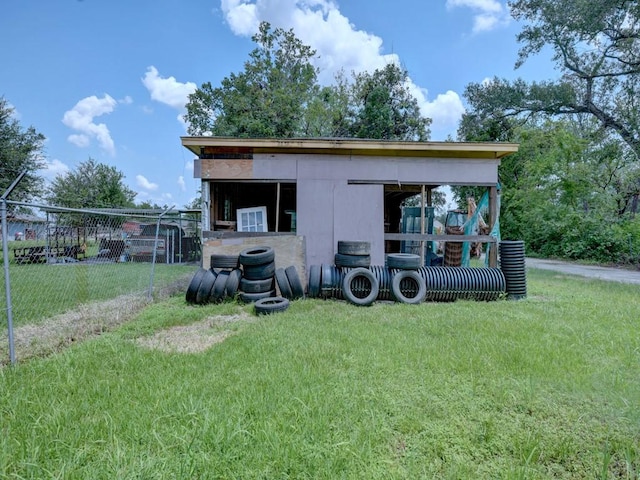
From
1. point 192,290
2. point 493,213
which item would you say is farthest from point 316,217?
point 493,213

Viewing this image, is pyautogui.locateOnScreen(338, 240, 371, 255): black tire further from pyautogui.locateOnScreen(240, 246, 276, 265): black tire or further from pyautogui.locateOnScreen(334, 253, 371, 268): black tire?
pyautogui.locateOnScreen(240, 246, 276, 265): black tire

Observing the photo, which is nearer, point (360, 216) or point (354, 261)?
point (354, 261)

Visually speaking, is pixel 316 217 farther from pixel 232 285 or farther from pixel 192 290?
pixel 192 290

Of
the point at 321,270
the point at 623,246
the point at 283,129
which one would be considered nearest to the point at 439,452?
the point at 321,270

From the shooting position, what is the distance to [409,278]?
5777 millimetres

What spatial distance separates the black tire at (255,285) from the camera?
5477mm

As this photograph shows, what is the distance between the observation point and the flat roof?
22.4 ft

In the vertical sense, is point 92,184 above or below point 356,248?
above

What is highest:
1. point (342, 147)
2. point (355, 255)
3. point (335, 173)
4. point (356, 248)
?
point (342, 147)

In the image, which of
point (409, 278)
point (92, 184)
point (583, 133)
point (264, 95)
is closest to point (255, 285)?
point (409, 278)

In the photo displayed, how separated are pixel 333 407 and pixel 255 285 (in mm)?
3490

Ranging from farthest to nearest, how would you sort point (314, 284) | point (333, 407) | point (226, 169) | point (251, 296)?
1. point (226, 169)
2. point (314, 284)
3. point (251, 296)
4. point (333, 407)

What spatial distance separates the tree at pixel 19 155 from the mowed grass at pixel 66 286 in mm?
14023

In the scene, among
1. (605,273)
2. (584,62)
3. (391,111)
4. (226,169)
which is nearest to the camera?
(226,169)
